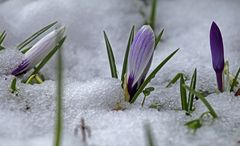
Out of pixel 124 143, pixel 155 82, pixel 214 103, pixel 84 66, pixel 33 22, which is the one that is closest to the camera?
pixel 124 143

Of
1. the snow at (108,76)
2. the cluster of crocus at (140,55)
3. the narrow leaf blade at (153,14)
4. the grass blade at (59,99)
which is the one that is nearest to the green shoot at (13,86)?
the snow at (108,76)

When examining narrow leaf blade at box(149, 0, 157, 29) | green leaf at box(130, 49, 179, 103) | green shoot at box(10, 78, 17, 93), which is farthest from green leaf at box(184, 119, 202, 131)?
narrow leaf blade at box(149, 0, 157, 29)

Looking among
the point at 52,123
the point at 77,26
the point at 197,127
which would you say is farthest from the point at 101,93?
the point at 77,26

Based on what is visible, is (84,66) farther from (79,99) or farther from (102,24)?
(79,99)

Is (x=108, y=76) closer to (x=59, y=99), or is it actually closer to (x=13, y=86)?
(x=13, y=86)

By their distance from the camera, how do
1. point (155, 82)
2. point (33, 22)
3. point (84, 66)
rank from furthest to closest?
point (33, 22) → point (84, 66) → point (155, 82)

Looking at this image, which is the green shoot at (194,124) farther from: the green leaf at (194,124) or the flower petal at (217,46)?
the flower petal at (217,46)
